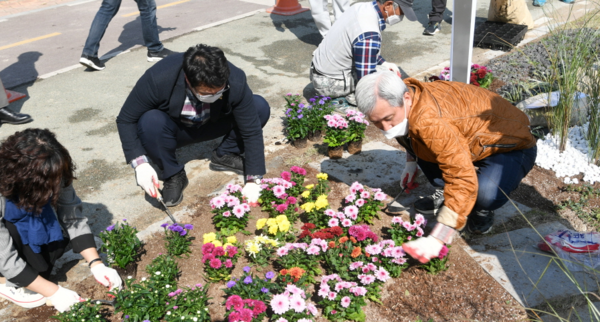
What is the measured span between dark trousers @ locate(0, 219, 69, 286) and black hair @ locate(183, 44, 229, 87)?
1174mm

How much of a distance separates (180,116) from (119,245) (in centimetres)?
→ 103

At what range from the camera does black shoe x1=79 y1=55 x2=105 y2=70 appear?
579cm

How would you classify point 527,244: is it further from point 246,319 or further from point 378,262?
point 246,319

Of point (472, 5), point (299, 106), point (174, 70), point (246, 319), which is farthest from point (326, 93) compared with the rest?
point (246, 319)

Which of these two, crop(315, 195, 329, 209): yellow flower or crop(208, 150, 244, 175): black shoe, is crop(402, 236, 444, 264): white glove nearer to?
crop(315, 195, 329, 209): yellow flower

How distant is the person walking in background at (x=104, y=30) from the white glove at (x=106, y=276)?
3946mm

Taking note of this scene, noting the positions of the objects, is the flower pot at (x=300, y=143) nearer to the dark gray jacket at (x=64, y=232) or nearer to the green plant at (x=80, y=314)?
the dark gray jacket at (x=64, y=232)

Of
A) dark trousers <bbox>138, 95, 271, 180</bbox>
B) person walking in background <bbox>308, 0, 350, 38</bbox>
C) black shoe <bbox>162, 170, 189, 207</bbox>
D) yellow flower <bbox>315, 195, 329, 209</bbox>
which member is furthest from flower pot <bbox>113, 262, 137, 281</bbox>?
person walking in background <bbox>308, 0, 350, 38</bbox>

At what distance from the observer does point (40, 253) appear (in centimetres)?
262

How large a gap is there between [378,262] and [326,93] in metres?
2.34

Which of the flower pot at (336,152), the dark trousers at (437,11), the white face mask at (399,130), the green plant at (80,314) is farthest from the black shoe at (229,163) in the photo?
the dark trousers at (437,11)

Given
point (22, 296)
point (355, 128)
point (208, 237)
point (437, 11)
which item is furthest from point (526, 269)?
point (437, 11)

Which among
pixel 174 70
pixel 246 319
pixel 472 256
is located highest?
pixel 174 70

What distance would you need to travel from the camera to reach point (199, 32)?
7230 mm
